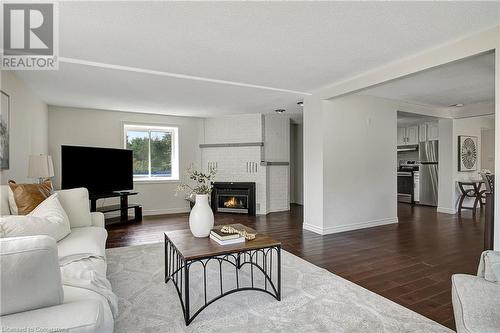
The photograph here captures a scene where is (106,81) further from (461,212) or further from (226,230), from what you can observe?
(461,212)

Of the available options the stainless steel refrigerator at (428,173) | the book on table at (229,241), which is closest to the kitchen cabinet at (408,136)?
the stainless steel refrigerator at (428,173)

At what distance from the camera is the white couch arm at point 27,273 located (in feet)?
2.91

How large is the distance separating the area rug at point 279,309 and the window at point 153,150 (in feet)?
12.3

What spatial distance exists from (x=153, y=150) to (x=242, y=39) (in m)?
4.43

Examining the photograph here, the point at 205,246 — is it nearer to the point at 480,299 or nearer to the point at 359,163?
the point at 480,299

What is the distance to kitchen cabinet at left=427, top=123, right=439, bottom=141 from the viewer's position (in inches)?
286

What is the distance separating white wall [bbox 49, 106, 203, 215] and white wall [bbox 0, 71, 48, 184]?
728 millimetres

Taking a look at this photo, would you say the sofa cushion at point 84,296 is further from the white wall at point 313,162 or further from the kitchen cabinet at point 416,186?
the kitchen cabinet at point 416,186

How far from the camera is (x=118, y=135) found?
19.3 ft

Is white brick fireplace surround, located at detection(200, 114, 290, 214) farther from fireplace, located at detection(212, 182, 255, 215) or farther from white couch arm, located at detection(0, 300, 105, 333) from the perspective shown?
white couch arm, located at detection(0, 300, 105, 333)

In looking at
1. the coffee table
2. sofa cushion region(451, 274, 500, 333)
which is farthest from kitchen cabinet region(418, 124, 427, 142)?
sofa cushion region(451, 274, 500, 333)

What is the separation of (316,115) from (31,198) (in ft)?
12.4

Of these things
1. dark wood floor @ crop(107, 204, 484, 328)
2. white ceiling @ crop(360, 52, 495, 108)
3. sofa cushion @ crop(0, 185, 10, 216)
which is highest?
white ceiling @ crop(360, 52, 495, 108)

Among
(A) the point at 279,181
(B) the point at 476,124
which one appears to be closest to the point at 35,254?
(A) the point at 279,181
